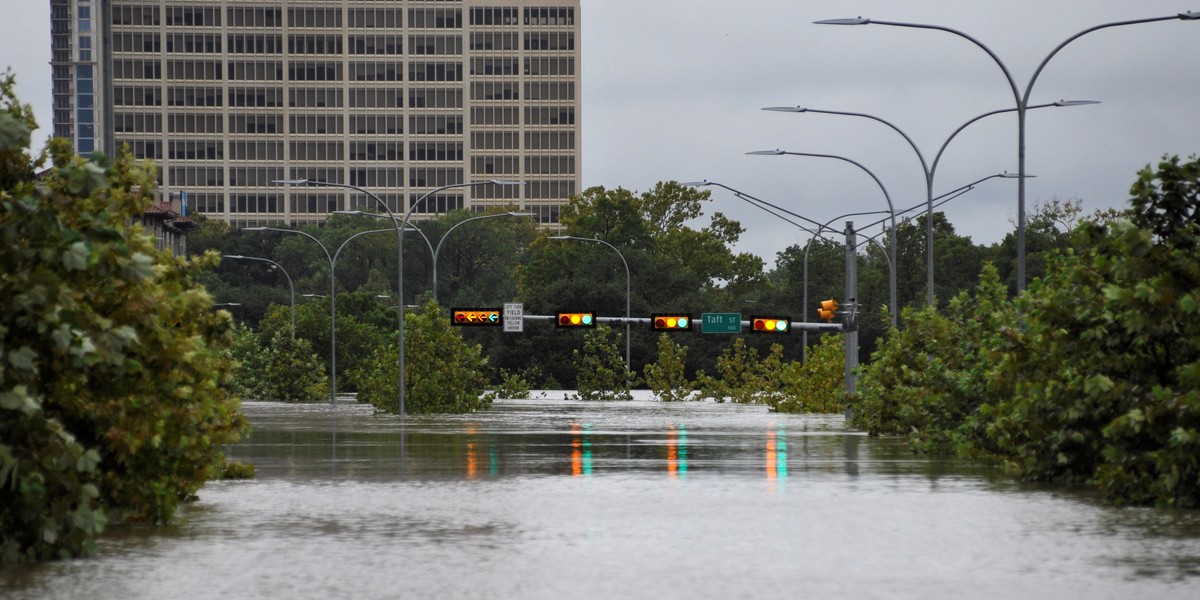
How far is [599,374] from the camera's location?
9088 cm

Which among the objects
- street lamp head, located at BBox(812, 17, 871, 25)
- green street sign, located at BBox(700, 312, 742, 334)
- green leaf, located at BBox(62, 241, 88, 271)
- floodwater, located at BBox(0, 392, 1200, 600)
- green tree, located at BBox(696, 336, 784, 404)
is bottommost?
green tree, located at BBox(696, 336, 784, 404)

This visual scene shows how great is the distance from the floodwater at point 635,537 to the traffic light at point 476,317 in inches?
1844

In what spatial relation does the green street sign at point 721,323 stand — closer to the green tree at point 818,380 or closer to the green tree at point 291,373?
the green tree at point 818,380

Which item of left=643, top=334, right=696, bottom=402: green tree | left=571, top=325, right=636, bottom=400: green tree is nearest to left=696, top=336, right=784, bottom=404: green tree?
left=643, top=334, right=696, bottom=402: green tree

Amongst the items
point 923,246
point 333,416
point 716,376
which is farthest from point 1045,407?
point 923,246

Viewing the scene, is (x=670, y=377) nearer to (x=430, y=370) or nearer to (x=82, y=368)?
(x=430, y=370)

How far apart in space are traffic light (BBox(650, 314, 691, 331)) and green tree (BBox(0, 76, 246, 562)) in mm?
54047

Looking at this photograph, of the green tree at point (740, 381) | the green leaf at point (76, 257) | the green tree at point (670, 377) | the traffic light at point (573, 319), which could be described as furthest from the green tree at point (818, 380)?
the green leaf at point (76, 257)

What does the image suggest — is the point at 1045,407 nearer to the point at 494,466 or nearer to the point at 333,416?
the point at 494,466

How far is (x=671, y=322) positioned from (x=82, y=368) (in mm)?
59100

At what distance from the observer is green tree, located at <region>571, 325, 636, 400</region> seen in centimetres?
9025

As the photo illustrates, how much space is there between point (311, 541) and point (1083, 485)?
1221cm

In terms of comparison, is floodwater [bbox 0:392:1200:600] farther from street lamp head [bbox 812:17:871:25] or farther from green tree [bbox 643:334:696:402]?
green tree [bbox 643:334:696:402]

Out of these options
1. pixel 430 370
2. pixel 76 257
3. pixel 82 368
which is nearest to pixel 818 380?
pixel 430 370
